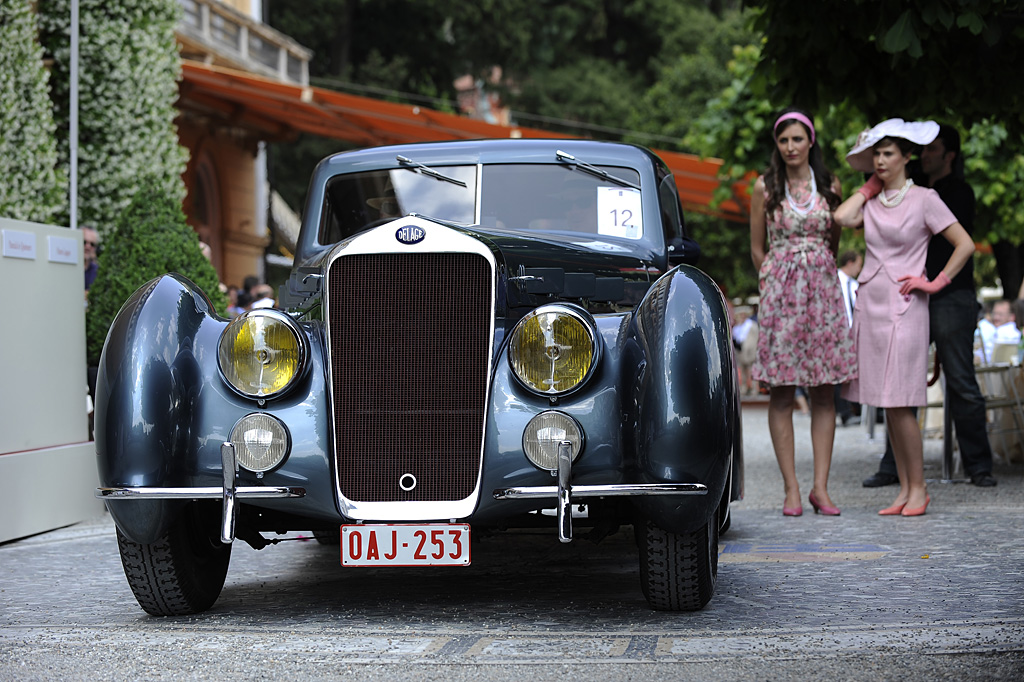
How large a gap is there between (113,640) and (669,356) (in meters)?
2.02

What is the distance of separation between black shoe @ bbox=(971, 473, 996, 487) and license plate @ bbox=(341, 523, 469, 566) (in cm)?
505

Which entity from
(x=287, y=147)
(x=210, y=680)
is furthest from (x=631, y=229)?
(x=287, y=147)

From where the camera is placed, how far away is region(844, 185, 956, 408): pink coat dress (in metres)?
6.82

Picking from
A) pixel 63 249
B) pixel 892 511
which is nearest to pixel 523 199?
pixel 892 511

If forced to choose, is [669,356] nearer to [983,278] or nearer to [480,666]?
[480,666]

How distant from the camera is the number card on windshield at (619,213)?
19.4ft

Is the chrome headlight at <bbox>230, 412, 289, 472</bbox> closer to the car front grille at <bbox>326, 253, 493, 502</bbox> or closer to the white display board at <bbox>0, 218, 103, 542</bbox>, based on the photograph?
the car front grille at <bbox>326, 253, 493, 502</bbox>

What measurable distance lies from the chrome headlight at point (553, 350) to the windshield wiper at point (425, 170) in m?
1.77

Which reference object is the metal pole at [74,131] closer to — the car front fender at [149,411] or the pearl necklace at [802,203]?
the car front fender at [149,411]

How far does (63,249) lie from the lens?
762cm

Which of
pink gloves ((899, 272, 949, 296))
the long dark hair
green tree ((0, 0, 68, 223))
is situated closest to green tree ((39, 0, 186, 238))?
green tree ((0, 0, 68, 223))

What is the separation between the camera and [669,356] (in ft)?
14.2

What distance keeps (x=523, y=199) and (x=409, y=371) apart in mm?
1729

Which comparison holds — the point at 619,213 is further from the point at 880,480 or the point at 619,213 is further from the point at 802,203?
the point at 880,480
